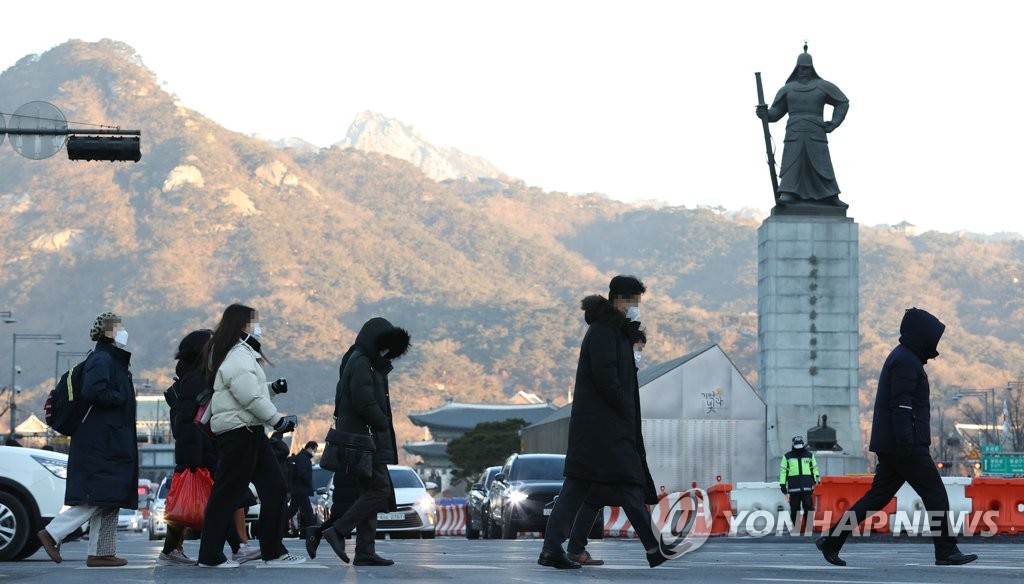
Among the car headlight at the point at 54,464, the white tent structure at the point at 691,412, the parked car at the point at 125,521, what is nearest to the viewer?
the car headlight at the point at 54,464

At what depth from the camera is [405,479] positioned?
30.6 metres

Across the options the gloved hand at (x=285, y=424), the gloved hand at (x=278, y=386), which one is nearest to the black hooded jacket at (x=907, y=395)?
the gloved hand at (x=285, y=424)

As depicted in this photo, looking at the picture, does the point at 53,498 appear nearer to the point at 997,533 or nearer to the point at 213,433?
the point at 213,433

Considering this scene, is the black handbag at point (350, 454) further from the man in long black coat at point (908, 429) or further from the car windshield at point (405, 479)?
the car windshield at point (405, 479)

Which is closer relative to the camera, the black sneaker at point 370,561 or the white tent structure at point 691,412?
the black sneaker at point 370,561

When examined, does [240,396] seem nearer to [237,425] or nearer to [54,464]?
[237,425]

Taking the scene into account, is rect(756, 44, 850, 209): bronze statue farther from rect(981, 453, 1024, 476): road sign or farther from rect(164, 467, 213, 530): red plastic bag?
rect(981, 453, 1024, 476): road sign

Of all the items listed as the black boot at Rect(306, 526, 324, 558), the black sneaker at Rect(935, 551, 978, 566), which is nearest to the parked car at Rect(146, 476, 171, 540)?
the black boot at Rect(306, 526, 324, 558)

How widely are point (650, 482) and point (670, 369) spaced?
33758mm

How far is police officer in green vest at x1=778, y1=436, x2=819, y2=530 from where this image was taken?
2544 cm

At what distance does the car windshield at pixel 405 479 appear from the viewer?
30.0 meters

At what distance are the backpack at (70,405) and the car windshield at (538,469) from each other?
15.3 m

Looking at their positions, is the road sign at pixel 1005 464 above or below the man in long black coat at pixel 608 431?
above

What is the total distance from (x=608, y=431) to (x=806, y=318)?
2461 centimetres
